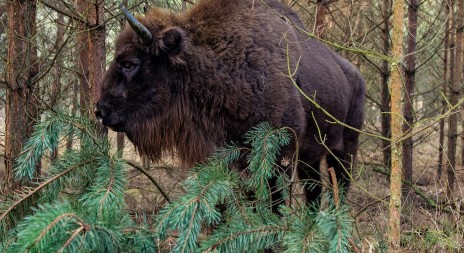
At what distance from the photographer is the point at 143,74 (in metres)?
4.97

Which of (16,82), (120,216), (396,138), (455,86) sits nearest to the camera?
(120,216)

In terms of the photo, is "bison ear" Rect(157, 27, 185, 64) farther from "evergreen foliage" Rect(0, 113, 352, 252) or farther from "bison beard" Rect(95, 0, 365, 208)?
"evergreen foliage" Rect(0, 113, 352, 252)

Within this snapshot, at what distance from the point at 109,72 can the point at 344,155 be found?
4.16 m

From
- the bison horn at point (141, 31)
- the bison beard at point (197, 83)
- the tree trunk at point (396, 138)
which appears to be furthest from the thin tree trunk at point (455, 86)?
the tree trunk at point (396, 138)

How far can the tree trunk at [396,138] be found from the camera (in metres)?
3.11

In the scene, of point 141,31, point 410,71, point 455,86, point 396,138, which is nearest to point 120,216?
point 396,138

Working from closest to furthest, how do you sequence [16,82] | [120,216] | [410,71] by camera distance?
[120,216] → [16,82] → [410,71]

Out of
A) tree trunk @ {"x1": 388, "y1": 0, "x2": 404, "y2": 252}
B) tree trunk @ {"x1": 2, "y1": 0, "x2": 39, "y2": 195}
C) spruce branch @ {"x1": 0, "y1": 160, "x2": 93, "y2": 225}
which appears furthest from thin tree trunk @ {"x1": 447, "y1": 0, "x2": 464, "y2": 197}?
spruce branch @ {"x1": 0, "y1": 160, "x2": 93, "y2": 225}

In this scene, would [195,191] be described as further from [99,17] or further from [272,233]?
[99,17]

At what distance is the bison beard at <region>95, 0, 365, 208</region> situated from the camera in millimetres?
4910

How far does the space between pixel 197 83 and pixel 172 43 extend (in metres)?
0.43

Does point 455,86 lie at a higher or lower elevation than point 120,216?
higher


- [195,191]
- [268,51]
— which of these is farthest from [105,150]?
[268,51]

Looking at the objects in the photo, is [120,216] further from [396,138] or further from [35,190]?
[396,138]
